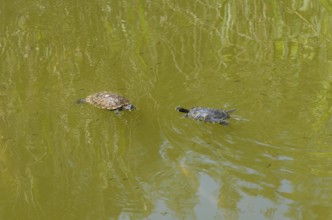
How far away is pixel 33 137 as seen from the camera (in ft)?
17.3

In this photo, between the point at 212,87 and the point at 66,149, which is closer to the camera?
the point at 66,149

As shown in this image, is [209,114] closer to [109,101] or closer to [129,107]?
[129,107]

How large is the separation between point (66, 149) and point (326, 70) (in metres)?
3.09

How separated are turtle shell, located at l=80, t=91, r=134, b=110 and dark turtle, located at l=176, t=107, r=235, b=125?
2.17 ft

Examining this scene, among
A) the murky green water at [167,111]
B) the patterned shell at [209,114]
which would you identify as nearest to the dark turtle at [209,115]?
the patterned shell at [209,114]

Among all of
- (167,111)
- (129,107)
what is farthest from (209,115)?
(129,107)

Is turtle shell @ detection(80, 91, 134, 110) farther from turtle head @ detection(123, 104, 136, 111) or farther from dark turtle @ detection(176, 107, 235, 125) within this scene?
dark turtle @ detection(176, 107, 235, 125)

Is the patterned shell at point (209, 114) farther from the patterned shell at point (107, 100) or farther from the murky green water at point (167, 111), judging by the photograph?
the patterned shell at point (107, 100)

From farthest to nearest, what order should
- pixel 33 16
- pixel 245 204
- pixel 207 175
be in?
1. pixel 33 16
2. pixel 207 175
3. pixel 245 204

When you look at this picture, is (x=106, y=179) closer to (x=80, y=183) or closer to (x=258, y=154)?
(x=80, y=183)

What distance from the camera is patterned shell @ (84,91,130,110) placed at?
545 cm

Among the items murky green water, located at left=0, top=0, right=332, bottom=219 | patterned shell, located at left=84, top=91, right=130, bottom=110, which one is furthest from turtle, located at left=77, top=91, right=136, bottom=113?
murky green water, located at left=0, top=0, right=332, bottom=219

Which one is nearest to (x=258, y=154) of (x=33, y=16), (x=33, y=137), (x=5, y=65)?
(x=33, y=137)

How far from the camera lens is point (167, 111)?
5.52 m
